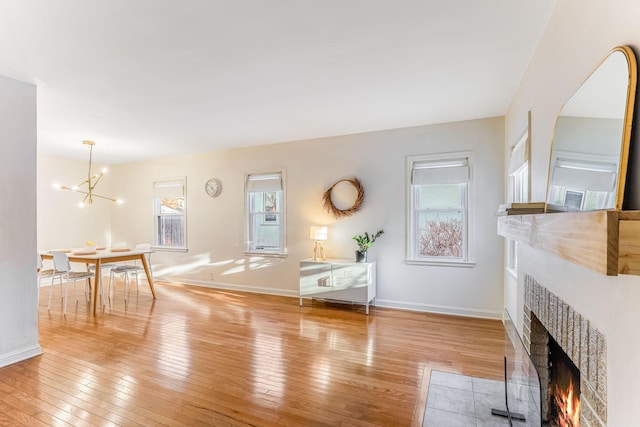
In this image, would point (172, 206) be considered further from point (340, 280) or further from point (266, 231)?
point (340, 280)

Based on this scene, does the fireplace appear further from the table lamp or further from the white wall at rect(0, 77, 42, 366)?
the white wall at rect(0, 77, 42, 366)

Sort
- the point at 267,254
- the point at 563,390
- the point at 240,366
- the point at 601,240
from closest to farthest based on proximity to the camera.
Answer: the point at 601,240 → the point at 563,390 → the point at 240,366 → the point at 267,254

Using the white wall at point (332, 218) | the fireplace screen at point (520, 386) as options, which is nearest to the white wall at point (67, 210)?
the white wall at point (332, 218)

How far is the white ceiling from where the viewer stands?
1.95 meters

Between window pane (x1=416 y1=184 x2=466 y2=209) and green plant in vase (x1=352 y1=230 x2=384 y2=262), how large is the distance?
0.74m

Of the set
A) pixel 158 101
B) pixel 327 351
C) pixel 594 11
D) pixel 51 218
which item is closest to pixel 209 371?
pixel 327 351

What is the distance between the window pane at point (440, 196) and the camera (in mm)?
4203

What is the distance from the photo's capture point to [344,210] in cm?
474

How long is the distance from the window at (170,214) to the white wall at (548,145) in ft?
19.1

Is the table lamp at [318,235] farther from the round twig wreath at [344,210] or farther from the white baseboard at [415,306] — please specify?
the white baseboard at [415,306]

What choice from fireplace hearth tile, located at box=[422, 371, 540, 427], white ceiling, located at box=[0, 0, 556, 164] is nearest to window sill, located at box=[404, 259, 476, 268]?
fireplace hearth tile, located at box=[422, 371, 540, 427]

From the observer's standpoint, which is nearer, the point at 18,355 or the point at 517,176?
the point at 18,355

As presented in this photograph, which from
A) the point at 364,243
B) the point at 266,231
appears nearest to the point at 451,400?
the point at 364,243

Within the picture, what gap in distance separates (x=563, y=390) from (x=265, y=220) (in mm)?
4585
